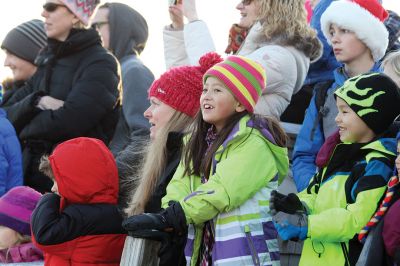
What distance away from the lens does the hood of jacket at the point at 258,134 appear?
17.1ft

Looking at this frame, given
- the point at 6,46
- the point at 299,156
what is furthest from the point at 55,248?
the point at 6,46

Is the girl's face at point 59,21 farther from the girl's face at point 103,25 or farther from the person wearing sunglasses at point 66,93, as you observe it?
the girl's face at point 103,25

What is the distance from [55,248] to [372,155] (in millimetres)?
2096

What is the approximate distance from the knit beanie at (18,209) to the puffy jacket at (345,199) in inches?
89.0

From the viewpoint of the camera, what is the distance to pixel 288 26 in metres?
6.57

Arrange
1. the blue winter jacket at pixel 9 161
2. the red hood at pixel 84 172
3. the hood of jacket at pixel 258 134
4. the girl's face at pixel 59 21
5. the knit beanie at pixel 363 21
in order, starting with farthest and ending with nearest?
the girl's face at pixel 59 21
the blue winter jacket at pixel 9 161
the knit beanie at pixel 363 21
the red hood at pixel 84 172
the hood of jacket at pixel 258 134

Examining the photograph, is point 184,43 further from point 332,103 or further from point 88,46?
point 332,103

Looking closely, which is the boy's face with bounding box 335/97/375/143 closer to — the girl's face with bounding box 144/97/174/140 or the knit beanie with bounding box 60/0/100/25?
the girl's face with bounding box 144/97/174/140

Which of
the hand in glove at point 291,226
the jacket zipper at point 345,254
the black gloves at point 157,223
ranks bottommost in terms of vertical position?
the jacket zipper at point 345,254

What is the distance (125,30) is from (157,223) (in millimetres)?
3494

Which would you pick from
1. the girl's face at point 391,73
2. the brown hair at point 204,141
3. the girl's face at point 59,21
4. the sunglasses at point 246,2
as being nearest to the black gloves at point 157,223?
the brown hair at point 204,141

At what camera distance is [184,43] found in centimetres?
737

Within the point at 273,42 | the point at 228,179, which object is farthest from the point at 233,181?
the point at 273,42

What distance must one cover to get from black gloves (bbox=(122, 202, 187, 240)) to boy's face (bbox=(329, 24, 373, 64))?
178 centimetres
